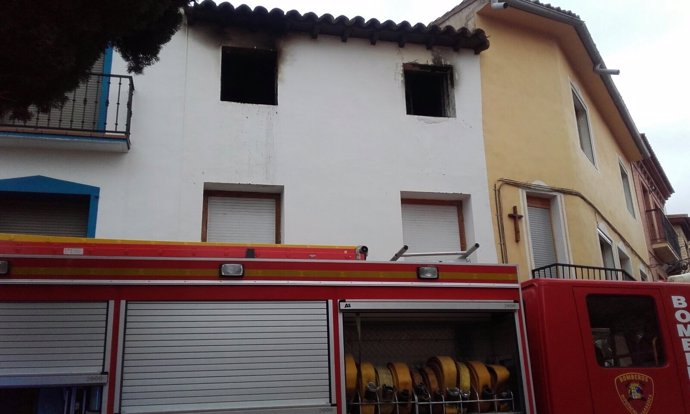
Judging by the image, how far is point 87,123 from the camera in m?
8.63

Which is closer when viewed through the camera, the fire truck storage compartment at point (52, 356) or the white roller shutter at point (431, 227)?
the fire truck storage compartment at point (52, 356)

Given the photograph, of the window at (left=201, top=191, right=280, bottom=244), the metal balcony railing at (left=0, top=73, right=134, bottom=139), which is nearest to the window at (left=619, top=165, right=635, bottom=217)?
the window at (left=201, top=191, right=280, bottom=244)

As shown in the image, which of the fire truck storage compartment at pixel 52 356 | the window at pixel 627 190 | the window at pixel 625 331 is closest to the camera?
the fire truck storage compartment at pixel 52 356

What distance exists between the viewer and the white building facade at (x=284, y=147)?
8.38 m

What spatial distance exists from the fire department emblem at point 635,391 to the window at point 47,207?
623 centimetres

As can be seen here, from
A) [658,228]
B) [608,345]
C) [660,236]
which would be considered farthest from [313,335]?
[658,228]

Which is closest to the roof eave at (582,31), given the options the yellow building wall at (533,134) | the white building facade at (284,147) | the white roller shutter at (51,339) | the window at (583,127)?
the yellow building wall at (533,134)

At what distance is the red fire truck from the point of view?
4625mm

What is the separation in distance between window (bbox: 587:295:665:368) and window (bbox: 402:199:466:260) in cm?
393

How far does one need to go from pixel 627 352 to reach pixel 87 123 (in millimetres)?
7001

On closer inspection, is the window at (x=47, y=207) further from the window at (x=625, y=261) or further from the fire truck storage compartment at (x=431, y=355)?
the window at (x=625, y=261)

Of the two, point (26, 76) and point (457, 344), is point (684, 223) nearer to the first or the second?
point (457, 344)

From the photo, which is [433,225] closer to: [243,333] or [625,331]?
[625,331]

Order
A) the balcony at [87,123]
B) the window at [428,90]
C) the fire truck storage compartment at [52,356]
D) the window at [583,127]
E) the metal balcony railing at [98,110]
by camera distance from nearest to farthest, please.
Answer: the fire truck storage compartment at [52,356] < the balcony at [87,123] < the metal balcony railing at [98,110] < the window at [428,90] < the window at [583,127]
